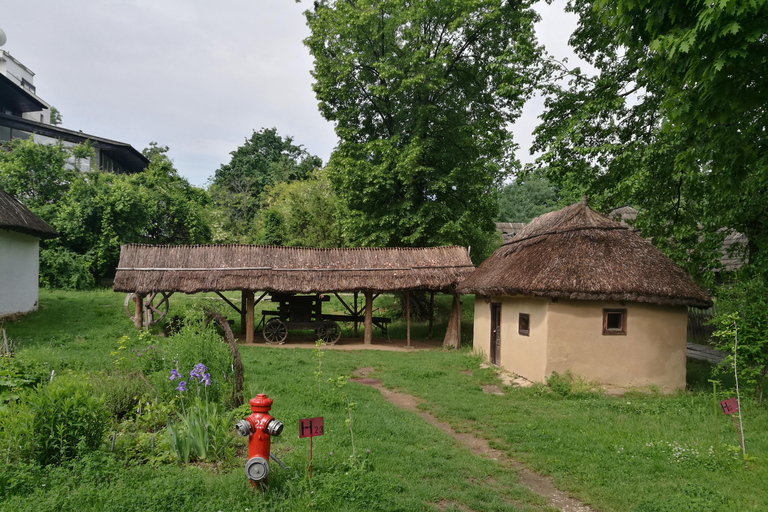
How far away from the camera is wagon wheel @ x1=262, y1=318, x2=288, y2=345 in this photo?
16.7 m

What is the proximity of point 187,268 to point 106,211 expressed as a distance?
973 cm

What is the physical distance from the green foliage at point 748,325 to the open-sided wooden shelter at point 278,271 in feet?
27.7

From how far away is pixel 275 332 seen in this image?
16.8 m

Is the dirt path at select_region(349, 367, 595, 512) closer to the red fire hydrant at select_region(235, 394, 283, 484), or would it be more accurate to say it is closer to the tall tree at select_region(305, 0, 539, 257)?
the red fire hydrant at select_region(235, 394, 283, 484)

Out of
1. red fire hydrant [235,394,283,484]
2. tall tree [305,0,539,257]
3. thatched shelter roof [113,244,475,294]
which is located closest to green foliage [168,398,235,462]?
red fire hydrant [235,394,283,484]

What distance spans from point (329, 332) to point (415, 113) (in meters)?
10.2

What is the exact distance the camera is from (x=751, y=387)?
9312 mm

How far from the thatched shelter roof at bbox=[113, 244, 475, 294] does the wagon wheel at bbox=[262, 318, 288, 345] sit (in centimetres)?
147

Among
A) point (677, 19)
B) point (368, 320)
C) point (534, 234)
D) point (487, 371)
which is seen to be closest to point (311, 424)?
point (677, 19)

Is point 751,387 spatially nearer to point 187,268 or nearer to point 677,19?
point 677,19

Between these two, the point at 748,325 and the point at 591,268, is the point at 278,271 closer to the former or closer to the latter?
the point at 591,268

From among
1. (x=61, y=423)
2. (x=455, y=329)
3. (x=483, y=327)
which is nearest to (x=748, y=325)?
(x=483, y=327)

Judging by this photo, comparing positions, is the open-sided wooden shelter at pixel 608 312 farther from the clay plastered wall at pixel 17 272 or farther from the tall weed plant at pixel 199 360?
the clay plastered wall at pixel 17 272

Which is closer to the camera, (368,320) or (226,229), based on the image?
(368,320)
